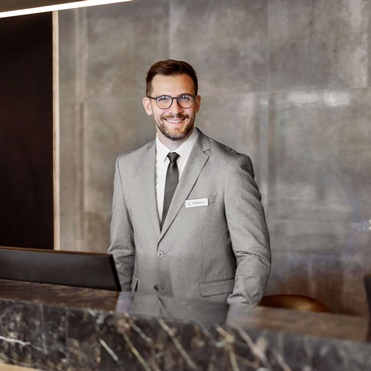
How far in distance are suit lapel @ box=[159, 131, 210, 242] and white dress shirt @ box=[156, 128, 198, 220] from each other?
33 mm

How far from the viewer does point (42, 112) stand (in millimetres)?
5379

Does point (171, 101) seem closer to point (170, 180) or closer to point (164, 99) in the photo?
point (164, 99)

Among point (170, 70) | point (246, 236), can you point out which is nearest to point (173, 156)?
point (170, 70)

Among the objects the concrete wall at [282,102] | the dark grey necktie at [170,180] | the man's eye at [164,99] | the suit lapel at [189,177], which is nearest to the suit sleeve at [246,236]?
the suit lapel at [189,177]

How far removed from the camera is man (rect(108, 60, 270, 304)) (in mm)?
Answer: 2518

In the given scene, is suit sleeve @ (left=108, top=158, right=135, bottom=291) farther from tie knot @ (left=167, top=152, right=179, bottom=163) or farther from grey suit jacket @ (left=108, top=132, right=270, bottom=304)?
tie knot @ (left=167, top=152, right=179, bottom=163)

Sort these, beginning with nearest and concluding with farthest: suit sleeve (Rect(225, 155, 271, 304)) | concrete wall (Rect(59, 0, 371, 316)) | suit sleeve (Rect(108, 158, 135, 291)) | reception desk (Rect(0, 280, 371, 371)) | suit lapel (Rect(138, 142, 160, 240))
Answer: reception desk (Rect(0, 280, 371, 371)) < suit sleeve (Rect(225, 155, 271, 304)) < suit lapel (Rect(138, 142, 160, 240)) < suit sleeve (Rect(108, 158, 135, 291)) < concrete wall (Rect(59, 0, 371, 316))

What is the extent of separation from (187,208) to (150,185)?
8.7 inches

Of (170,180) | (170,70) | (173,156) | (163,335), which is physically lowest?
(163,335)

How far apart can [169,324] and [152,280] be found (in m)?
1.15

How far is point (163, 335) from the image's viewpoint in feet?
4.80

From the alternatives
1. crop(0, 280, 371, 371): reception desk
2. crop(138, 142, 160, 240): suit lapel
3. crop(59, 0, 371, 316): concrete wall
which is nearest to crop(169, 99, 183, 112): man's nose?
crop(138, 142, 160, 240): suit lapel

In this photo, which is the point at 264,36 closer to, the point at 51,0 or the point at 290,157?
the point at 290,157

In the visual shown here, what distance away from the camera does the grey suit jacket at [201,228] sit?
2.47 m
